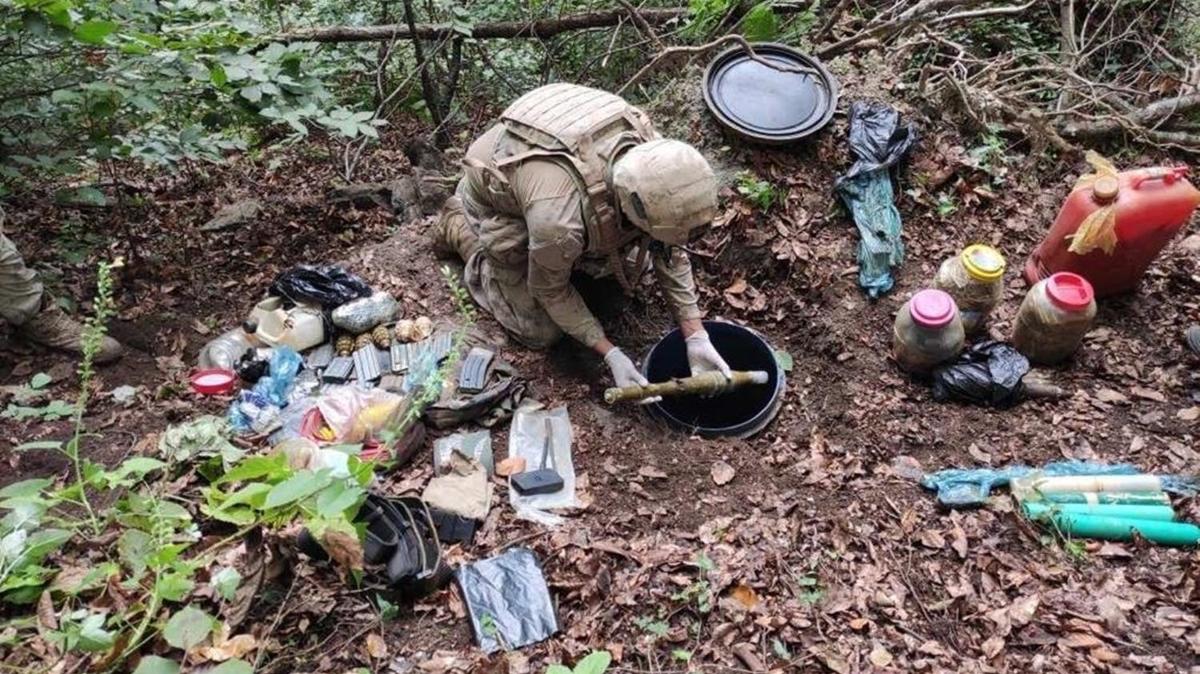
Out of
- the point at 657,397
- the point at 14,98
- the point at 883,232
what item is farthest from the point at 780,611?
the point at 14,98

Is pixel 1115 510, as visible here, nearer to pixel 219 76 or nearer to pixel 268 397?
pixel 268 397

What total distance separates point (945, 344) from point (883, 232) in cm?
85

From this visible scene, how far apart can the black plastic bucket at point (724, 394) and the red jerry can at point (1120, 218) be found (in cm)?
150

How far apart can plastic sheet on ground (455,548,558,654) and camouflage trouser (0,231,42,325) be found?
2.70 metres

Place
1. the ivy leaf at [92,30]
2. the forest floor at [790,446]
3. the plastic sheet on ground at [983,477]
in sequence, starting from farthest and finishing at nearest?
1. the plastic sheet on ground at [983,477]
2. the ivy leaf at [92,30]
3. the forest floor at [790,446]

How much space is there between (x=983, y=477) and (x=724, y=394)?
1.24 metres

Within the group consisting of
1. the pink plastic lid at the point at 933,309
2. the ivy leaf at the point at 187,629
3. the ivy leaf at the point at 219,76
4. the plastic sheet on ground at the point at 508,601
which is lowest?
the plastic sheet on ground at the point at 508,601

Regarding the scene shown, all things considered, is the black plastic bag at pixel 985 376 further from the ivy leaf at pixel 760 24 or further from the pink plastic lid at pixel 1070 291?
the ivy leaf at pixel 760 24

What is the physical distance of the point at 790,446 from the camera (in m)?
3.51

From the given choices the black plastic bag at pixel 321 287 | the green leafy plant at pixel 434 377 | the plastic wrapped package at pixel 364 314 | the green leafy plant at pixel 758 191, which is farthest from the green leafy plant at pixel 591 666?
the green leafy plant at pixel 758 191

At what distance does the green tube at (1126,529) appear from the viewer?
2.76 m

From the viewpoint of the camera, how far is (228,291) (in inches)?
183

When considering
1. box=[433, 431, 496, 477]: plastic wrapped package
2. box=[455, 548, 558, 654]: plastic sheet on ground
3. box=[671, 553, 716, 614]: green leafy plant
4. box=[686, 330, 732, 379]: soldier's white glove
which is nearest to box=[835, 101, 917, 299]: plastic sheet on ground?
box=[686, 330, 732, 379]: soldier's white glove

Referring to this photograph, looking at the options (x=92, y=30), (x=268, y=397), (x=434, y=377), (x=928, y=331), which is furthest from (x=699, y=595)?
(x=92, y=30)
